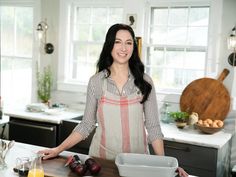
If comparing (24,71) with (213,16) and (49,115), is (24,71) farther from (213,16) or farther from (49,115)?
(213,16)

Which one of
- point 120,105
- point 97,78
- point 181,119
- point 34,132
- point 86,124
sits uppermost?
point 97,78

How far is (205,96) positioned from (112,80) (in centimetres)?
157

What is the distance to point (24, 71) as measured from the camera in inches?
201

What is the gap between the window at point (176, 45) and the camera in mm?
3996

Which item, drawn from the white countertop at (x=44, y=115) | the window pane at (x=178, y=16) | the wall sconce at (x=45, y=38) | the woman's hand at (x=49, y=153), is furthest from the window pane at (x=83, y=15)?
the woman's hand at (x=49, y=153)

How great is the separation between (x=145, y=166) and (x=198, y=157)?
141cm

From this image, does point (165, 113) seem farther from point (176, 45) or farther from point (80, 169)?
point (80, 169)

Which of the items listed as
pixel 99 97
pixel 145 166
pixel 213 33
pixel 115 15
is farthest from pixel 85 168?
pixel 115 15

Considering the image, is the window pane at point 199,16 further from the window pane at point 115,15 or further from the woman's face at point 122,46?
the woman's face at point 122,46

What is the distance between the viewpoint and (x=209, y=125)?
3471mm

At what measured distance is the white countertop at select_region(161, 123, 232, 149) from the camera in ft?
10.3

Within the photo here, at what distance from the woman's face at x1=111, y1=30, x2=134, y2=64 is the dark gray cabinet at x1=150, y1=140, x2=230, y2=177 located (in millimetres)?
1256

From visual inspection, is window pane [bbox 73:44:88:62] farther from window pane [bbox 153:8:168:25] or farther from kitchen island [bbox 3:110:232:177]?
kitchen island [bbox 3:110:232:177]

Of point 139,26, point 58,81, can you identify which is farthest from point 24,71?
point 139,26
